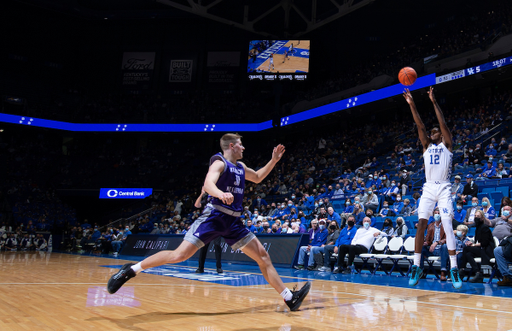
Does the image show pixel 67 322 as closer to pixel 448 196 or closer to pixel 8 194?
pixel 448 196

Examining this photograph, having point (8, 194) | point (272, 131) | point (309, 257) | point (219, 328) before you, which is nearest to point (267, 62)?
point (272, 131)

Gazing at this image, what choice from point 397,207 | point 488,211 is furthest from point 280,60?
point 488,211

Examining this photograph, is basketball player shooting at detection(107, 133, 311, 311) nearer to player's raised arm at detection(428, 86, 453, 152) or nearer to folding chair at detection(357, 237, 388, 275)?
player's raised arm at detection(428, 86, 453, 152)

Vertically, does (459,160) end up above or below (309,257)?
above

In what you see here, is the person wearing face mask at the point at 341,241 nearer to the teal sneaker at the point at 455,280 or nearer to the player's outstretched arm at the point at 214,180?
the teal sneaker at the point at 455,280

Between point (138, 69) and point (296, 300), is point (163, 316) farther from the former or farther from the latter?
point (138, 69)

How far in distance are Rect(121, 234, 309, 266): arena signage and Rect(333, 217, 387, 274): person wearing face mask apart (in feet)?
5.65

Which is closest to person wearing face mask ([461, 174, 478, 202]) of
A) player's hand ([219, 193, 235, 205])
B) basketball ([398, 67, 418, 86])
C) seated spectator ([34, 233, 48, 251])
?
basketball ([398, 67, 418, 86])

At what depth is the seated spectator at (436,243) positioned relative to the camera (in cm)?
817

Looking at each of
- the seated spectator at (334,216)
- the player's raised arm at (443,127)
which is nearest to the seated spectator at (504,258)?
the player's raised arm at (443,127)

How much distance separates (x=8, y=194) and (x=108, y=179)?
6177 millimetres

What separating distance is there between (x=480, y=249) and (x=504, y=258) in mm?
631

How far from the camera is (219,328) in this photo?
327 cm

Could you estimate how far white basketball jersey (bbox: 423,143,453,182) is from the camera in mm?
5938
